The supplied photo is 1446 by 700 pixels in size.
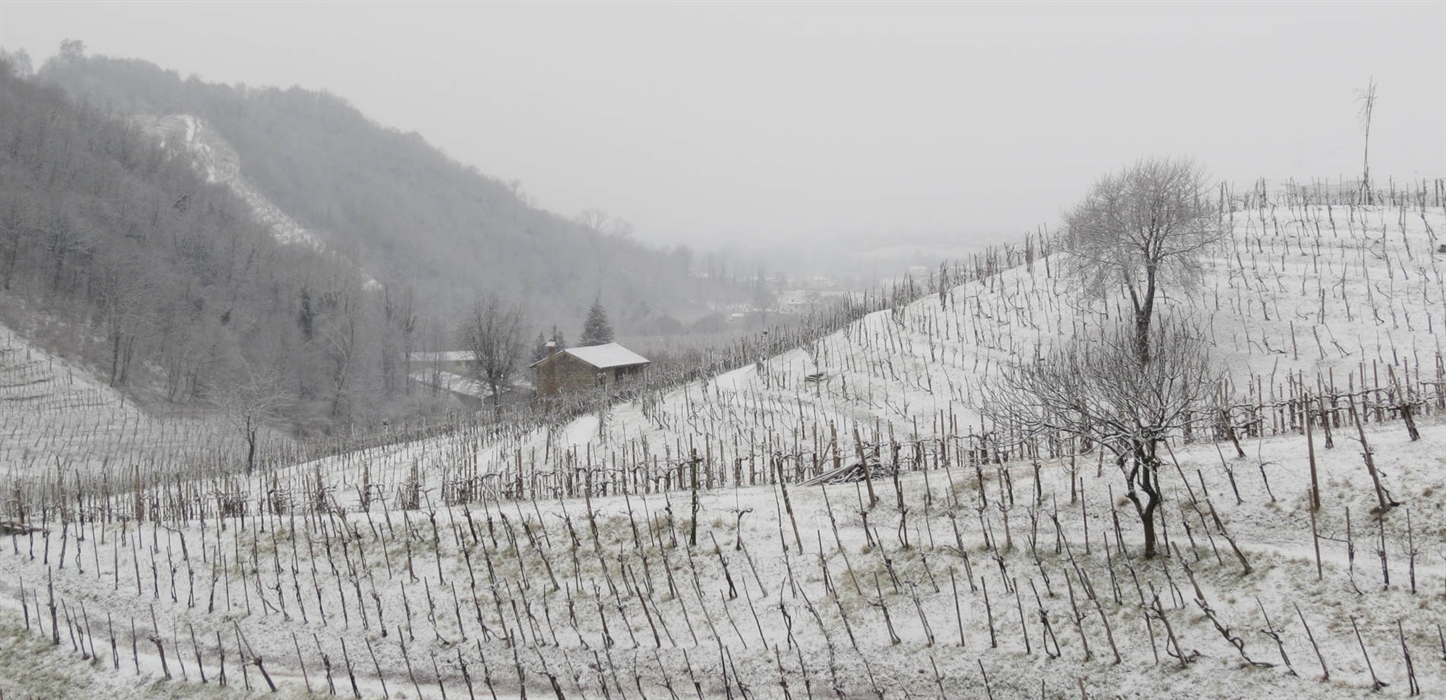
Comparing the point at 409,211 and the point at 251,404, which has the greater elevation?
the point at 409,211

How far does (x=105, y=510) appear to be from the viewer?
21.3 metres

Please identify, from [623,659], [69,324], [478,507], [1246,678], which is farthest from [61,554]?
[69,324]

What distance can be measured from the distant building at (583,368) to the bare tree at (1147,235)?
26.6m

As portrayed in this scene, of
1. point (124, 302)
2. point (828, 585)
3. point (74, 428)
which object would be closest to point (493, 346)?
point (74, 428)

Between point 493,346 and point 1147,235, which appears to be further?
point 493,346

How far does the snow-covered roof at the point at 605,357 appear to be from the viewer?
46.0 metres

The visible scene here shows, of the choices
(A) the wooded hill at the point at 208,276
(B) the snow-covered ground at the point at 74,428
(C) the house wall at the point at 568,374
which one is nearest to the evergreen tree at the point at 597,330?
(A) the wooded hill at the point at 208,276

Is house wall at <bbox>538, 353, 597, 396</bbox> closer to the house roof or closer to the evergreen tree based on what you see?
the house roof

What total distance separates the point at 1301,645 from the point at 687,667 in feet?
23.6

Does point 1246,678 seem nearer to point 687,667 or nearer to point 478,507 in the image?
point 687,667

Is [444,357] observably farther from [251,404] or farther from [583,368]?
[251,404]

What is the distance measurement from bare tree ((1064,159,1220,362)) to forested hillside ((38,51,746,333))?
8070cm

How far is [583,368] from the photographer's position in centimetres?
4625

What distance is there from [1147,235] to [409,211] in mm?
129727
